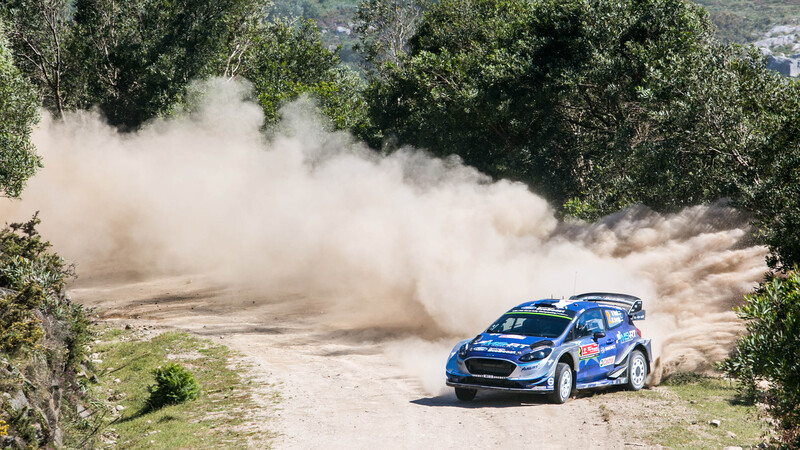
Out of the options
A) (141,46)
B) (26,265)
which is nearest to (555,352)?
(26,265)

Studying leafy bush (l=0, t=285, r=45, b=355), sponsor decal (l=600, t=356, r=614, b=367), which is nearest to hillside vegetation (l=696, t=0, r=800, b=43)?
sponsor decal (l=600, t=356, r=614, b=367)

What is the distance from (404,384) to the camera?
59.7 ft

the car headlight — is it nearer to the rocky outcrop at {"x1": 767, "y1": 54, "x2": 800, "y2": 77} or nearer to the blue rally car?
the blue rally car

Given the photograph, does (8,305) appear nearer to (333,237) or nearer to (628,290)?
(628,290)

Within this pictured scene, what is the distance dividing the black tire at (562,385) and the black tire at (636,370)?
173 centimetres

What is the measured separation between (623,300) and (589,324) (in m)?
2.00

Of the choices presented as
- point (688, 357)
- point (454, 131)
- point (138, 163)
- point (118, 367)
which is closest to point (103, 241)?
point (138, 163)

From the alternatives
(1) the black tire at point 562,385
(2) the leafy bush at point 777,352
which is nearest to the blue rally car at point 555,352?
(1) the black tire at point 562,385

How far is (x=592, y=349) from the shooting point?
15.6 metres

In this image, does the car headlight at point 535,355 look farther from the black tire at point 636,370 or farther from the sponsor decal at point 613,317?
the black tire at point 636,370

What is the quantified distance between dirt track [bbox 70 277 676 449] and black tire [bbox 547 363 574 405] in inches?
7.0

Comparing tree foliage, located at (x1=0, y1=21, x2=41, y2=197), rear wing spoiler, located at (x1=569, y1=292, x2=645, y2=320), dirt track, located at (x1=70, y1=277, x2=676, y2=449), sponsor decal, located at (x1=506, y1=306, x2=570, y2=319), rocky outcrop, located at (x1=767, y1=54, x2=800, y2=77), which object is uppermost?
rocky outcrop, located at (x1=767, y1=54, x2=800, y2=77)

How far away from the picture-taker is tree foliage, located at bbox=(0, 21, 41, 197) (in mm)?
27141

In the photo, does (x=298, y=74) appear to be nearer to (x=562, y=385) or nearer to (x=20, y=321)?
(x=20, y=321)
